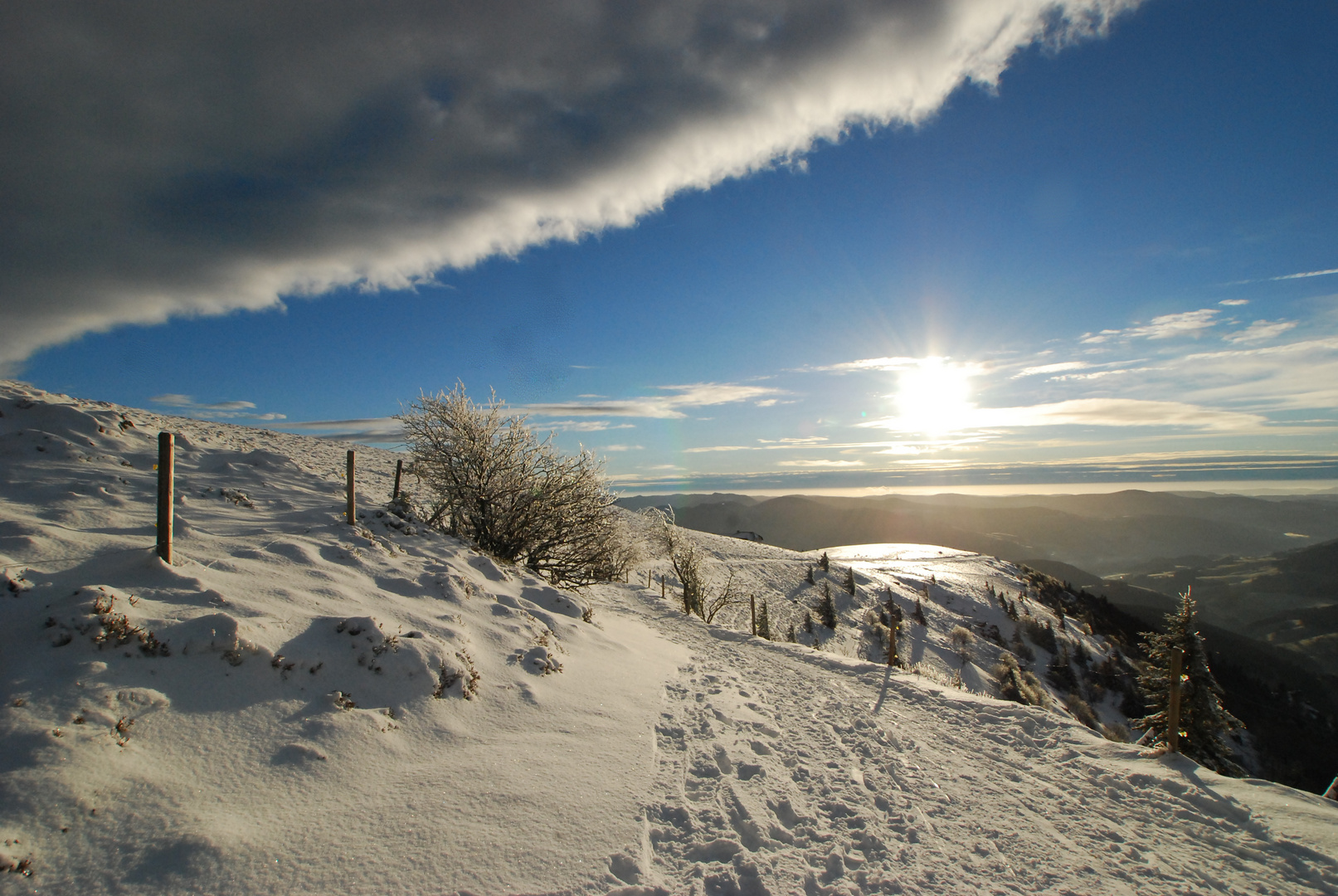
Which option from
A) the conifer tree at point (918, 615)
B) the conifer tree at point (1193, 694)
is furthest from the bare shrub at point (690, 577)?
the conifer tree at point (918, 615)

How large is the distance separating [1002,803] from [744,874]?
3485 mm

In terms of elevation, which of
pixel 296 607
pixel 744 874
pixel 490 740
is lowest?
pixel 744 874

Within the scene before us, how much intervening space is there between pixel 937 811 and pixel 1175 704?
467cm

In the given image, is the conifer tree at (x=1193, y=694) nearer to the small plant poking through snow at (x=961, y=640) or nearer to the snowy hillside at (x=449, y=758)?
the snowy hillside at (x=449, y=758)

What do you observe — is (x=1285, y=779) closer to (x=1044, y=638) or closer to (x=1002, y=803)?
(x=1044, y=638)

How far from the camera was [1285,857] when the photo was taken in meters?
4.98

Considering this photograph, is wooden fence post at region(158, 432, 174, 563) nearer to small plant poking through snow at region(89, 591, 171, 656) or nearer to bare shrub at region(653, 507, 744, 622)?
small plant poking through snow at region(89, 591, 171, 656)

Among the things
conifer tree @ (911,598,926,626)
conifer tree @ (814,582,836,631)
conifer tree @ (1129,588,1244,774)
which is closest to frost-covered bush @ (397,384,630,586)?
conifer tree @ (1129,588,1244,774)

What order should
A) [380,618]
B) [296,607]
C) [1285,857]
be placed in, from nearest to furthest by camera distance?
1. [1285,857]
2. [296,607]
3. [380,618]

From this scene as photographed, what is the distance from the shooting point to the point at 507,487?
14953 mm

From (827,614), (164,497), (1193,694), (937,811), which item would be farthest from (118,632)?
(827,614)

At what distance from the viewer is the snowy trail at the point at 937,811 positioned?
438cm

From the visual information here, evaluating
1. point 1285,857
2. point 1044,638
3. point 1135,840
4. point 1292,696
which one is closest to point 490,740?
point 1135,840

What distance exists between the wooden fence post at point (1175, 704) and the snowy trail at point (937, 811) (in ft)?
1.02
